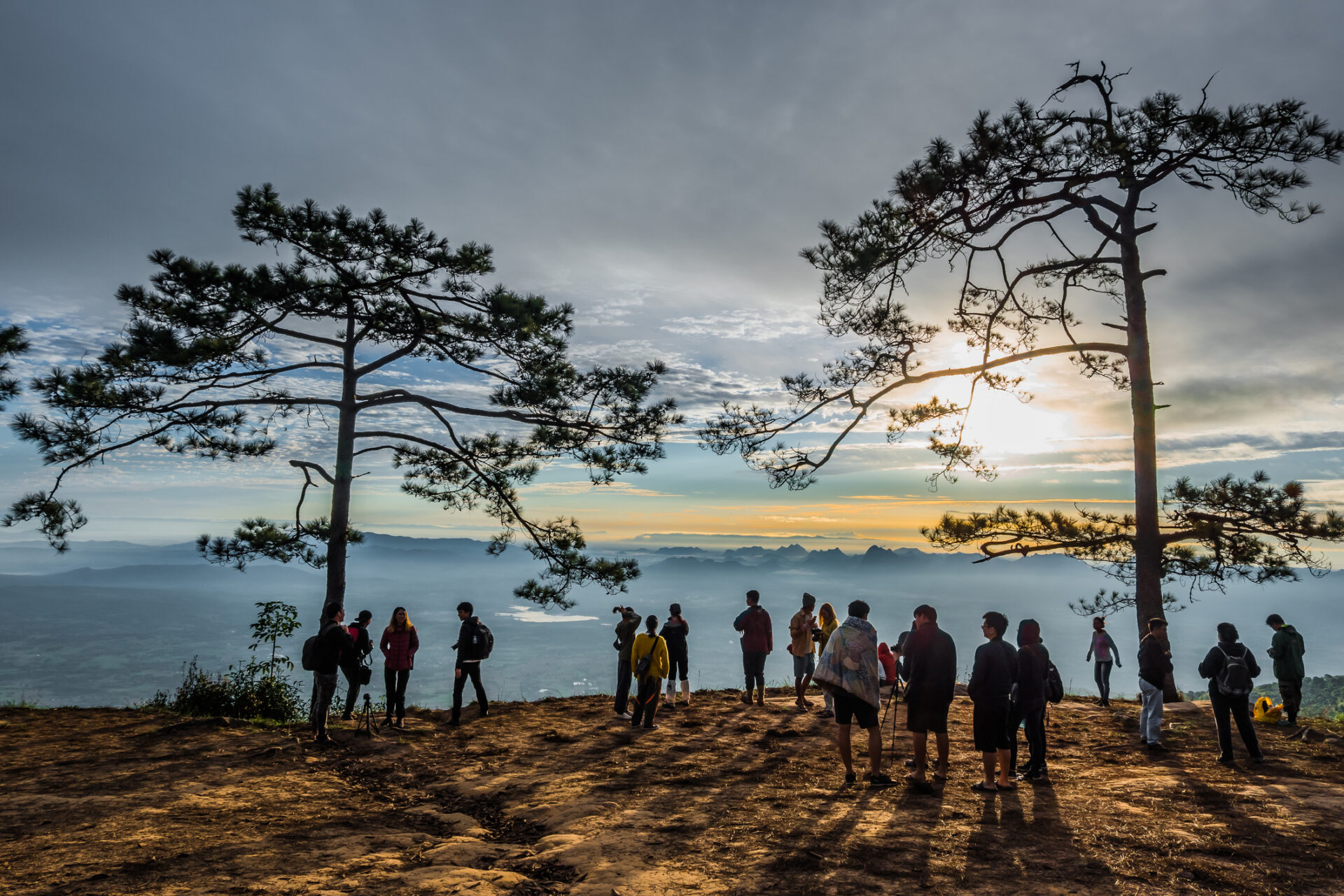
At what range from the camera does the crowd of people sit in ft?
22.2

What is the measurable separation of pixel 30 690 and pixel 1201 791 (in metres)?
181

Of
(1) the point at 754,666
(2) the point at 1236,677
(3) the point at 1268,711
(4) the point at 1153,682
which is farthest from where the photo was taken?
(1) the point at 754,666

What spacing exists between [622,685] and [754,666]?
2.55 meters

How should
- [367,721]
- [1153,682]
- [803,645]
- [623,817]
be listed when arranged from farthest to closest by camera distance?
1. [803,645]
2. [367,721]
3. [1153,682]
4. [623,817]

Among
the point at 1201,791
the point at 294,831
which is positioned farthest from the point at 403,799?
the point at 1201,791

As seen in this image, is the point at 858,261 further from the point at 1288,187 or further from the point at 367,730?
the point at 367,730

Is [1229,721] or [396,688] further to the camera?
[396,688]

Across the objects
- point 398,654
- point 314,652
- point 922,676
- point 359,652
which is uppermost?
point 922,676

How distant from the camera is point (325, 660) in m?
8.93

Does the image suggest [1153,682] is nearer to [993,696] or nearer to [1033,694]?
[1033,694]

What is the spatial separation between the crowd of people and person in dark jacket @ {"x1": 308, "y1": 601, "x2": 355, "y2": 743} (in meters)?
0.02

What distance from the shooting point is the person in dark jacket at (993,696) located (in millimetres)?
6590

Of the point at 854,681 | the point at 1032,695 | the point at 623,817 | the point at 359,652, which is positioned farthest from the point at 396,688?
the point at 1032,695

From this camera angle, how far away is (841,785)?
7.00 metres
